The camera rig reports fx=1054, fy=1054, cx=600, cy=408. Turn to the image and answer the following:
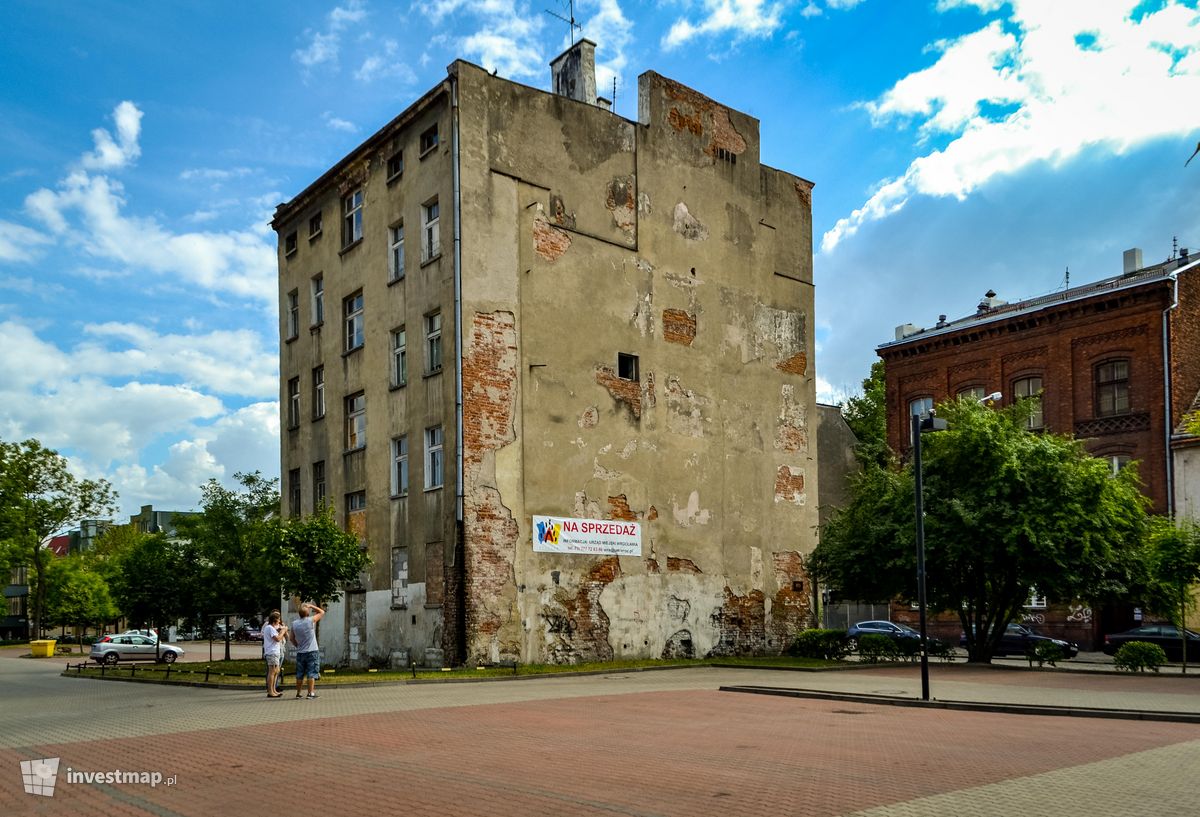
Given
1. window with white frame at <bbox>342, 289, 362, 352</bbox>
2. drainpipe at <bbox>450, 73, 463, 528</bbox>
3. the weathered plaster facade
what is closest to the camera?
drainpipe at <bbox>450, 73, 463, 528</bbox>

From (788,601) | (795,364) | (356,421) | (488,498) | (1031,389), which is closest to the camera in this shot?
(488,498)

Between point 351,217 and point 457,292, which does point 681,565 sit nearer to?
point 457,292

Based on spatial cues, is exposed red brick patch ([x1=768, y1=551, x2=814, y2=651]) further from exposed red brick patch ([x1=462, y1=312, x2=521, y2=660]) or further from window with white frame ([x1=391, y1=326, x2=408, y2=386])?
window with white frame ([x1=391, y1=326, x2=408, y2=386])

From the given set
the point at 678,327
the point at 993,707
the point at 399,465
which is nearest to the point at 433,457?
the point at 399,465

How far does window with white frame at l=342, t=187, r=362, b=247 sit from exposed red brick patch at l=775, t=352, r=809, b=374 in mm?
14600

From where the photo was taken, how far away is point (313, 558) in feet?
86.2

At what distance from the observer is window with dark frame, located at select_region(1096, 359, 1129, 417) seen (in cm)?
4209

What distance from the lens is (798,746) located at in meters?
12.4

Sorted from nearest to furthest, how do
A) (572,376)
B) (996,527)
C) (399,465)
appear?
(996,527) → (572,376) → (399,465)

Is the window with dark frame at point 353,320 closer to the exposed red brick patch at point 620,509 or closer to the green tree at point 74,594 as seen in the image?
the exposed red brick patch at point 620,509

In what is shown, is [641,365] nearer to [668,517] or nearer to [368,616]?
[668,517]

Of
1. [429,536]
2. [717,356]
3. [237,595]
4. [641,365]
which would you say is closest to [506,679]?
[429,536]

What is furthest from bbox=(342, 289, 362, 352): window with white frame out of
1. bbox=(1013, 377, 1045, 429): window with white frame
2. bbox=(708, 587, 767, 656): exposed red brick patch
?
bbox=(1013, 377, 1045, 429): window with white frame

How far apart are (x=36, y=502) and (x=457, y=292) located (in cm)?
4509
